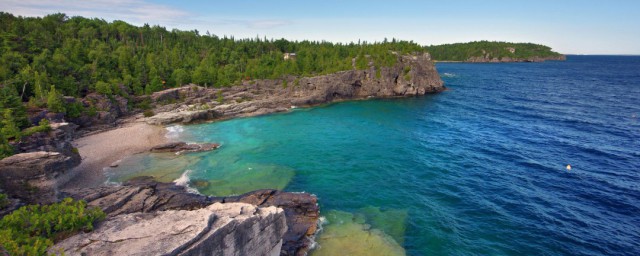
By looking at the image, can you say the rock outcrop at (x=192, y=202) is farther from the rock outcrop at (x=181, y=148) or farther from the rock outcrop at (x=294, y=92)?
the rock outcrop at (x=294, y=92)

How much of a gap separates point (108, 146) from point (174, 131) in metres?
15.4

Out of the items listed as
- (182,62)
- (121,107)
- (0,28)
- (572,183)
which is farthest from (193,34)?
(572,183)

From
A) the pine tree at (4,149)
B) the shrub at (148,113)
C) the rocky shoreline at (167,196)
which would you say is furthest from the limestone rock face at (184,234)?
the shrub at (148,113)

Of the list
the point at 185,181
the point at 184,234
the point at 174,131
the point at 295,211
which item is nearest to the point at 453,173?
the point at 295,211

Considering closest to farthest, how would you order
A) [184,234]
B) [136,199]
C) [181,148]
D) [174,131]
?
[184,234], [136,199], [181,148], [174,131]

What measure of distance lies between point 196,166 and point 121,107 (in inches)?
1667

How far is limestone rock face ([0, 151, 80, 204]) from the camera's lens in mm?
29547

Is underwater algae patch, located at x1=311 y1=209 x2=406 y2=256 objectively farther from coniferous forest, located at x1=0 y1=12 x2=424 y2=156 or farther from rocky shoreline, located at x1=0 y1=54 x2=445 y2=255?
coniferous forest, located at x1=0 y1=12 x2=424 y2=156

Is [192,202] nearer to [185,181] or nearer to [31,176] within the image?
[185,181]

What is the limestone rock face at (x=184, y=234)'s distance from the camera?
58.4ft

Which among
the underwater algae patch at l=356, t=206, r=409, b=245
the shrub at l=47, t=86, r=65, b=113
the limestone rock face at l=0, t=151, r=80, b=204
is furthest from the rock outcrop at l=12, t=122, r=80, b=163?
the underwater algae patch at l=356, t=206, r=409, b=245

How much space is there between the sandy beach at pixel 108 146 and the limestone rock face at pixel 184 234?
1296 inches

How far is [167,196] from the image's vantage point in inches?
1502

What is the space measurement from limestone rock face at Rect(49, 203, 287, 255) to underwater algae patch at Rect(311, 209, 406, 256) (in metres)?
10.1
